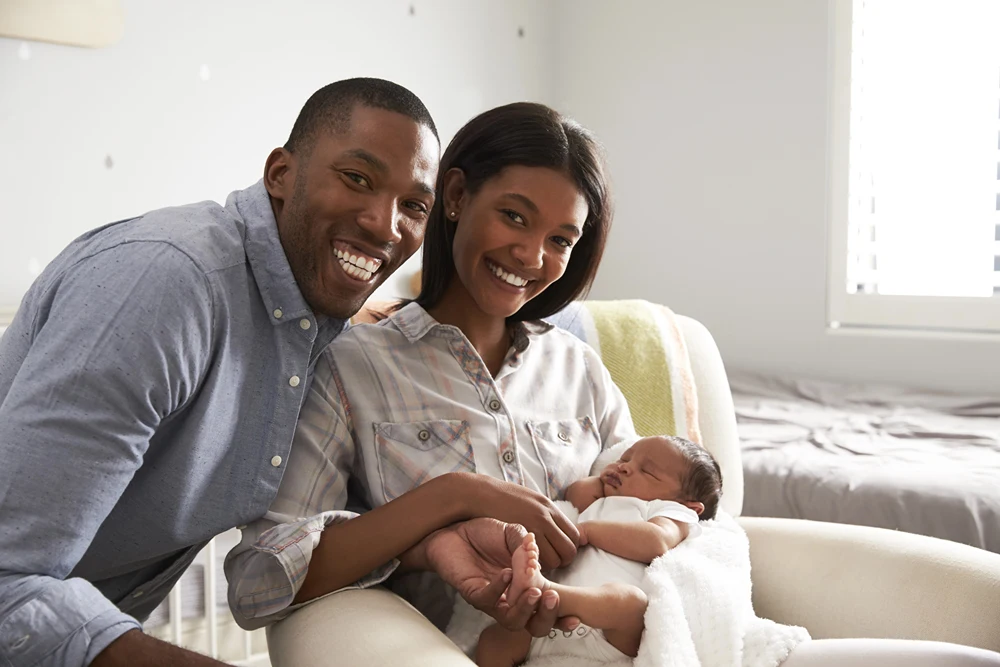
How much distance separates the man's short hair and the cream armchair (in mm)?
533

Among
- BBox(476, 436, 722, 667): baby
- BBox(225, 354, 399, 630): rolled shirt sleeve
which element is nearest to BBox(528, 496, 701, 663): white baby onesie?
BBox(476, 436, 722, 667): baby

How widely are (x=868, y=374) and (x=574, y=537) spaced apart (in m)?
2.29

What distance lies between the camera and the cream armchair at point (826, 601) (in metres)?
0.93

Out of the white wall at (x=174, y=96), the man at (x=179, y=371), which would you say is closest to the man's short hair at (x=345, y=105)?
the man at (x=179, y=371)

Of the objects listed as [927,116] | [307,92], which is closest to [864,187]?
[927,116]

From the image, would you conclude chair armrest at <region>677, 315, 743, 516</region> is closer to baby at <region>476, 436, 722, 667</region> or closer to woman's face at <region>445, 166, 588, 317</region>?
baby at <region>476, 436, 722, 667</region>

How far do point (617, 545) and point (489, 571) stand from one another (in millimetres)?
178

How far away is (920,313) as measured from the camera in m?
2.97

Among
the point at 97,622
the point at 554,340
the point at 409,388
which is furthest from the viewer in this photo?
the point at 554,340

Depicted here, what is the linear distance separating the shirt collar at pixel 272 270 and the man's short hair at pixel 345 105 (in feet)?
0.37

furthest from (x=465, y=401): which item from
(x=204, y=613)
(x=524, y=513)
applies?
(x=204, y=613)

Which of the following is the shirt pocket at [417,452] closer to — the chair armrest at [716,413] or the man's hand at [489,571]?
the man's hand at [489,571]

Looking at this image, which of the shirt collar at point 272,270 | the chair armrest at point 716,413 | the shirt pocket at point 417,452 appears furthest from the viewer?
the chair armrest at point 716,413

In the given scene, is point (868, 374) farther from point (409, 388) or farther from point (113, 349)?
point (113, 349)
